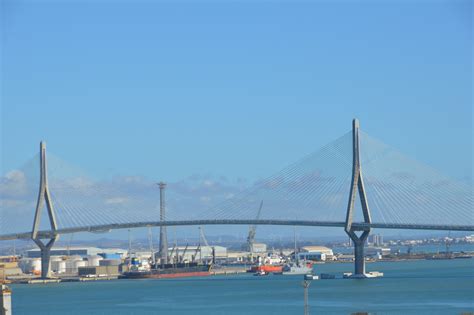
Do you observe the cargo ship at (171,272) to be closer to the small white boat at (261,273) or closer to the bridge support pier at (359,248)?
the small white boat at (261,273)

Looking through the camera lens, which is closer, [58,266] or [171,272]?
[171,272]

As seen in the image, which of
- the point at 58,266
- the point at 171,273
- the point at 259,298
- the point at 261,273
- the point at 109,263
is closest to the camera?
the point at 259,298

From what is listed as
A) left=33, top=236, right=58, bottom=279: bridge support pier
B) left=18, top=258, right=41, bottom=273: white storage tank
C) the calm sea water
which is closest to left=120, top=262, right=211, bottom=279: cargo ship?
left=33, top=236, right=58, bottom=279: bridge support pier

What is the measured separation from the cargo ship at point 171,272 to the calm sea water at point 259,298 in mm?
14041

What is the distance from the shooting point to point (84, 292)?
56.7 metres

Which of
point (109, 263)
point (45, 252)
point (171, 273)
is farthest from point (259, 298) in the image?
point (109, 263)

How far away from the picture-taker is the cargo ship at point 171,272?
77250mm

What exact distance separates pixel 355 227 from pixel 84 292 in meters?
13.1

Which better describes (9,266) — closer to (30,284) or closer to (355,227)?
(30,284)

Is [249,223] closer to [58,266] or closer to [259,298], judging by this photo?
[259,298]

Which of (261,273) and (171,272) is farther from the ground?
(171,272)

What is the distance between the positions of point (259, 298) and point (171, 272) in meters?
32.6

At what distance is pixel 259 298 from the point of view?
4631cm

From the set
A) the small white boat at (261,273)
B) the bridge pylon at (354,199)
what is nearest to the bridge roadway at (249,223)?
the bridge pylon at (354,199)
